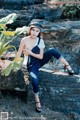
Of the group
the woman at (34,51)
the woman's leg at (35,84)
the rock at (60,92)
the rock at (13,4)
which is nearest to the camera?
the woman's leg at (35,84)

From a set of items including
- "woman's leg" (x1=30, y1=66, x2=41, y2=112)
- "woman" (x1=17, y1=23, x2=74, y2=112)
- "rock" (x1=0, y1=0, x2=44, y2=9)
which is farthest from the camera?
"rock" (x1=0, y1=0, x2=44, y2=9)

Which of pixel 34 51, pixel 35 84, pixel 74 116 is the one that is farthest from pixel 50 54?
pixel 74 116

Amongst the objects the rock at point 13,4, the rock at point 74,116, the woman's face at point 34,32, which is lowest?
the rock at point 74,116

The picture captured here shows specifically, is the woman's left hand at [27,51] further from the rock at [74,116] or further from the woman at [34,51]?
the rock at [74,116]

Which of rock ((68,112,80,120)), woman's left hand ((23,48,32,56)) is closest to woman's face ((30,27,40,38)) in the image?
woman's left hand ((23,48,32,56))

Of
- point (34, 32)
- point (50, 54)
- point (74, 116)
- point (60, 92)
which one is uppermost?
point (34, 32)

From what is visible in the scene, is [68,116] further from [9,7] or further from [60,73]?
[9,7]

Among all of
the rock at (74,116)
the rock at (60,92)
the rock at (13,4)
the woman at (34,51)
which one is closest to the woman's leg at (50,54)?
the woman at (34,51)

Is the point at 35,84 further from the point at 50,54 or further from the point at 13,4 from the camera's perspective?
the point at 13,4

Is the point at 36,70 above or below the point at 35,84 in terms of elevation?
above

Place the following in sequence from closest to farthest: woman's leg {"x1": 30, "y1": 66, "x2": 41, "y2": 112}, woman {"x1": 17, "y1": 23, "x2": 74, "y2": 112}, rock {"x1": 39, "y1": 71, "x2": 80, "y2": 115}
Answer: woman's leg {"x1": 30, "y1": 66, "x2": 41, "y2": 112}, woman {"x1": 17, "y1": 23, "x2": 74, "y2": 112}, rock {"x1": 39, "y1": 71, "x2": 80, "y2": 115}

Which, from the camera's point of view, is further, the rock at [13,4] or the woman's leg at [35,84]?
the rock at [13,4]

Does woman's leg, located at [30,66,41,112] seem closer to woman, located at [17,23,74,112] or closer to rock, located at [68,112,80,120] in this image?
woman, located at [17,23,74,112]

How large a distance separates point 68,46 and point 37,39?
2055 millimetres
